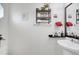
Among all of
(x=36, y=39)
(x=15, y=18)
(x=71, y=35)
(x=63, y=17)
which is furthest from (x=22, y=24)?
(x=71, y=35)

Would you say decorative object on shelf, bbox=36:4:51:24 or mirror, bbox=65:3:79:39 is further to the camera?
decorative object on shelf, bbox=36:4:51:24

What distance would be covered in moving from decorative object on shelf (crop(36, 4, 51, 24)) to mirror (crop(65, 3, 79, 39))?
32 centimetres

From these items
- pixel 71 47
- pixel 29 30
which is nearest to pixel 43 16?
pixel 29 30

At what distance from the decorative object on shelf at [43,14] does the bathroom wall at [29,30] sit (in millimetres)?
58

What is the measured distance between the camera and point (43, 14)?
→ 202cm

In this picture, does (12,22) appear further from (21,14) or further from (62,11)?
(62,11)

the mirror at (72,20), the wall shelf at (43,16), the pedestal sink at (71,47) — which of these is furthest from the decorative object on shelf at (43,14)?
the pedestal sink at (71,47)

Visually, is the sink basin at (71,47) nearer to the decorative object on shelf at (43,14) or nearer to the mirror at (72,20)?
the mirror at (72,20)

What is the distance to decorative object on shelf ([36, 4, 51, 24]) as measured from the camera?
6.54 feet

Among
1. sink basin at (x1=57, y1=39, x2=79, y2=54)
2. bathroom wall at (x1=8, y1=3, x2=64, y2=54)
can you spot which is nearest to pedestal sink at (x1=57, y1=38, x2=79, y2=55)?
sink basin at (x1=57, y1=39, x2=79, y2=54)

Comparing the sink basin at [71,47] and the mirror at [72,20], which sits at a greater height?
the mirror at [72,20]

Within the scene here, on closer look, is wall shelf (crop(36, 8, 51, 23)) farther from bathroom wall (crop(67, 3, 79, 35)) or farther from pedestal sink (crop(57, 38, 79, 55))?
pedestal sink (crop(57, 38, 79, 55))

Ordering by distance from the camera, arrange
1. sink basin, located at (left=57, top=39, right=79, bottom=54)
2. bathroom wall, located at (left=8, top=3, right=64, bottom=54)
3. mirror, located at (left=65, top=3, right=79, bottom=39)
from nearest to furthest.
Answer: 1. sink basin, located at (left=57, top=39, right=79, bottom=54)
2. mirror, located at (left=65, top=3, right=79, bottom=39)
3. bathroom wall, located at (left=8, top=3, right=64, bottom=54)

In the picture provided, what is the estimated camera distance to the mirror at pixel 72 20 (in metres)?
1.72
